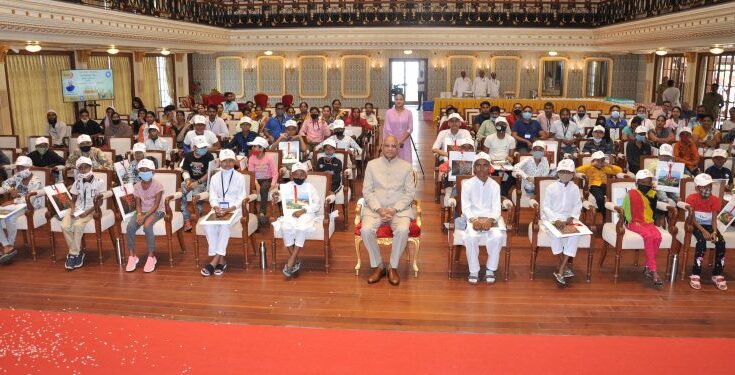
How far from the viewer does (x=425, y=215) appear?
360 inches

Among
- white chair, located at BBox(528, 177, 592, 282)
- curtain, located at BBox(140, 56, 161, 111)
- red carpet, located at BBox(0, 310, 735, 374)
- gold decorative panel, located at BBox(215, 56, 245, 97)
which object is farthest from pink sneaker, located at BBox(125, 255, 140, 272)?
gold decorative panel, located at BBox(215, 56, 245, 97)

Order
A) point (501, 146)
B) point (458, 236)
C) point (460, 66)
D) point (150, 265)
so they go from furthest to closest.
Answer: point (460, 66)
point (501, 146)
point (150, 265)
point (458, 236)

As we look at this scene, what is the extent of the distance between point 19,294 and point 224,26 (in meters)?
16.6

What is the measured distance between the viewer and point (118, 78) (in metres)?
18.5

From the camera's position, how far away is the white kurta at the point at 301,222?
654 centimetres

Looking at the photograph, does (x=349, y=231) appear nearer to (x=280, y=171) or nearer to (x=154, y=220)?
(x=280, y=171)

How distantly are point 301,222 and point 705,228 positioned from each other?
14.2ft

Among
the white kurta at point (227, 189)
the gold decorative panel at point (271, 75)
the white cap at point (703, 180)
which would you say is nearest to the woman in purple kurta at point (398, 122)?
the white kurta at point (227, 189)

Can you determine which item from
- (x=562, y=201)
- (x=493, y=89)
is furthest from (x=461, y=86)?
(x=562, y=201)

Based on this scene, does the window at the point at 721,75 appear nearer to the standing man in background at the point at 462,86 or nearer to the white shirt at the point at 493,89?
the white shirt at the point at 493,89

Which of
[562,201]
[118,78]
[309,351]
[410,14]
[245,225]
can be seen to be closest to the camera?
[309,351]

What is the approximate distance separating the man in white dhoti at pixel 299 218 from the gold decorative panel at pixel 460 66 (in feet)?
60.4

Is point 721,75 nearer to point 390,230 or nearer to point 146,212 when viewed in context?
point 390,230

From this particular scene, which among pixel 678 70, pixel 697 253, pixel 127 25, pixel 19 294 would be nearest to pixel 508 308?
pixel 697 253
